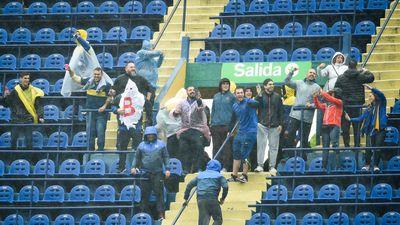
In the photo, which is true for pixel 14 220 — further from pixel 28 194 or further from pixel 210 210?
pixel 210 210

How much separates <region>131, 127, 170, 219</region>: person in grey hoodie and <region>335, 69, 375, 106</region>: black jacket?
3.27 metres

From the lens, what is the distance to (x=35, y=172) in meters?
29.6

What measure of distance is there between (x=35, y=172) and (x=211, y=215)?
436 centimetres

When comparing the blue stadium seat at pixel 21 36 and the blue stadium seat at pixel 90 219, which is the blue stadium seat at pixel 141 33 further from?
the blue stadium seat at pixel 90 219

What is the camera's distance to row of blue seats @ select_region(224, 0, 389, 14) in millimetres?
31891

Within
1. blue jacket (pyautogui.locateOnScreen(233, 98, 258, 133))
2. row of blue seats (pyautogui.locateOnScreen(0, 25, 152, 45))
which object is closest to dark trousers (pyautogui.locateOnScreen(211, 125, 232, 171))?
blue jacket (pyautogui.locateOnScreen(233, 98, 258, 133))

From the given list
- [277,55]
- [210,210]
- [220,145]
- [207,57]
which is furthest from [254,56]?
[210,210]

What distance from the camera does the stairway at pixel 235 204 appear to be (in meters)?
27.7

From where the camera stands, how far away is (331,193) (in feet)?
89.5

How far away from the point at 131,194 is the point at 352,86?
426cm

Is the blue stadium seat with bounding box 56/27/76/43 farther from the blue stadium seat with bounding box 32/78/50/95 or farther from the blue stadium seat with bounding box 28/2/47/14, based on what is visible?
the blue stadium seat with bounding box 32/78/50/95

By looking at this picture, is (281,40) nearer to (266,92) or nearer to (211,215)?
(266,92)

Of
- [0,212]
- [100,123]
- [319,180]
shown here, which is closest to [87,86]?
[100,123]

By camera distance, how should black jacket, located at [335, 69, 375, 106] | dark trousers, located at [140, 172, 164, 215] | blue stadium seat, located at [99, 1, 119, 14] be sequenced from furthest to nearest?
blue stadium seat, located at [99, 1, 119, 14], black jacket, located at [335, 69, 375, 106], dark trousers, located at [140, 172, 164, 215]
